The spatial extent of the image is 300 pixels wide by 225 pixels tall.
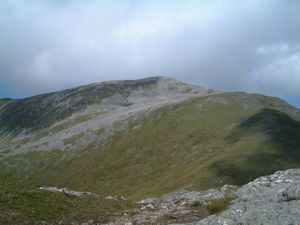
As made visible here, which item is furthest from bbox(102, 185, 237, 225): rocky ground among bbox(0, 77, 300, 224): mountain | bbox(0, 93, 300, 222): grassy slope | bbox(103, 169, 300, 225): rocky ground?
bbox(0, 93, 300, 222): grassy slope

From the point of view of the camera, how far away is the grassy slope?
85.8m

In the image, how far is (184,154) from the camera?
411 feet

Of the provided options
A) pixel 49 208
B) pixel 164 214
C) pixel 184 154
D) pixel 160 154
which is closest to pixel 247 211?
pixel 164 214

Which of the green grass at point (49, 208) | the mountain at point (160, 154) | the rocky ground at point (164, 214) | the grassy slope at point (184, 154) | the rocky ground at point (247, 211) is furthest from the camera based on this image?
the grassy slope at point (184, 154)

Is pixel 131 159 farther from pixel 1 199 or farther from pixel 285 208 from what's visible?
pixel 285 208

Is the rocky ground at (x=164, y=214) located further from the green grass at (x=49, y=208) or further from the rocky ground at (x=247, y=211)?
the green grass at (x=49, y=208)

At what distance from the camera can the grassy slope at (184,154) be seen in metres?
85.8

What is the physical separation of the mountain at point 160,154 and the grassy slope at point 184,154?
0.20m

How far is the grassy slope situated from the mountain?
197 mm

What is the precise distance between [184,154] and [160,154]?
1348cm

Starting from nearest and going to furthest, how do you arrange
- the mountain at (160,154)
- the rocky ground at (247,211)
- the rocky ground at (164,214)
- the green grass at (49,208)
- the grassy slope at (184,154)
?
the rocky ground at (247,211) < the green grass at (49,208) < the rocky ground at (164,214) < the mountain at (160,154) < the grassy slope at (184,154)

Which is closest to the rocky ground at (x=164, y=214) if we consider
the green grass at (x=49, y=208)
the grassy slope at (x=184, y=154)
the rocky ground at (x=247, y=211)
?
the rocky ground at (x=247, y=211)

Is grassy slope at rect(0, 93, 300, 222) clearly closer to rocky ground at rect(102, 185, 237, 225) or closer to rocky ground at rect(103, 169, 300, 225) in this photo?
rocky ground at rect(102, 185, 237, 225)

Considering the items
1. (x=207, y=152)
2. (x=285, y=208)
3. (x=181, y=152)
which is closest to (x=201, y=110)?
(x=181, y=152)
